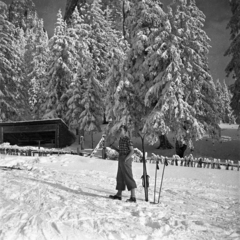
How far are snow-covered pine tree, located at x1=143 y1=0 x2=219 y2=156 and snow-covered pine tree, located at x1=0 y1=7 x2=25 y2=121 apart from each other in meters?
18.1

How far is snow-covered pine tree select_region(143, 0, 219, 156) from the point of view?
1590cm

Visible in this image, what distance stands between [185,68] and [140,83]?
136 inches

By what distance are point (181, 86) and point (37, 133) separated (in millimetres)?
14267

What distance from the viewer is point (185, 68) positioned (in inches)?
699

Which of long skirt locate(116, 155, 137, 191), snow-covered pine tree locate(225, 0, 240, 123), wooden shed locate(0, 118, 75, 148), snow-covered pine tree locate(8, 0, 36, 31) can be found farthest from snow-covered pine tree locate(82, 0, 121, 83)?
snow-covered pine tree locate(8, 0, 36, 31)

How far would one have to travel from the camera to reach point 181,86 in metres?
16.2

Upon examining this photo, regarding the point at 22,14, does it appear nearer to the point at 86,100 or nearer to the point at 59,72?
the point at 59,72

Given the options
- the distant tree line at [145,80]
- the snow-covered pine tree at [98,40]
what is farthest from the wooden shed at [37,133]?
the snow-covered pine tree at [98,40]

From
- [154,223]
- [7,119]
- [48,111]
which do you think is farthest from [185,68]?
[7,119]

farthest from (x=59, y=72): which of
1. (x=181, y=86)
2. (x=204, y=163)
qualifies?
(x=204, y=163)

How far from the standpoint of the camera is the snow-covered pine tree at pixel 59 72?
91.9ft

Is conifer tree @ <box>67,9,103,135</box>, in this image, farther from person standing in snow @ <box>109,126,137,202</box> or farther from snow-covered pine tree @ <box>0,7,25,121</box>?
person standing in snow @ <box>109,126,137,202</box>

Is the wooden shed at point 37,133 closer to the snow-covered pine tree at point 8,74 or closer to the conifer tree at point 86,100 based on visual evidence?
the conifer tree at point 86,100

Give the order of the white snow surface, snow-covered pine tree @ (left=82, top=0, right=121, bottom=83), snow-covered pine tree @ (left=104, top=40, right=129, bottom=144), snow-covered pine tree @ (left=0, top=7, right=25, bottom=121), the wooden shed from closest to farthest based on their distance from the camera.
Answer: the white snow surface, snow-covered pine tree @ (left=104, top=40, right=129, bottom=144), the wooden shed, snow-covered pine tree @ (left=0, top=7, right=25, bottom=121), snow-covered pine tree @ (left=82, top=0, right=121, bottom=83)
